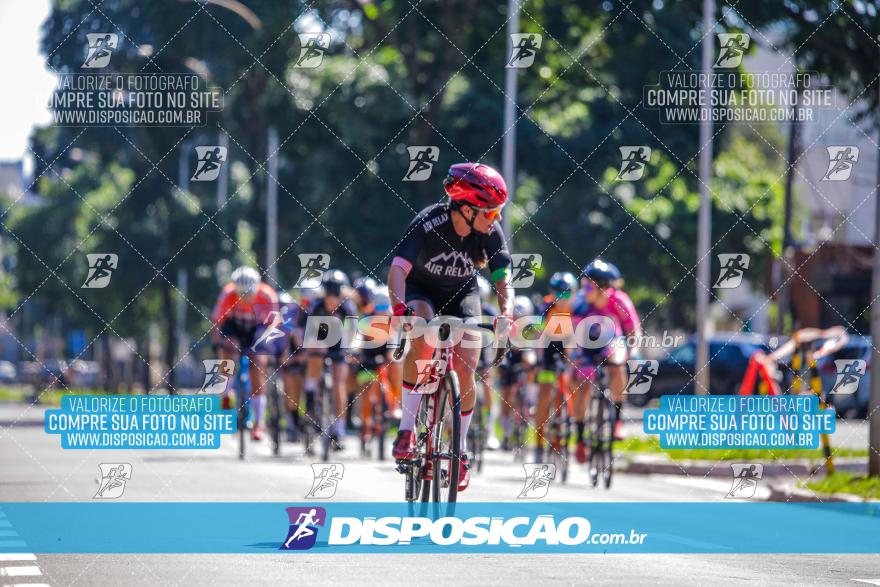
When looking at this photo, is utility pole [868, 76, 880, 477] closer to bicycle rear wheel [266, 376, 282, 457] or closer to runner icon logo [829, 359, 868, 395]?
runner icon logo [829, 359, 868, 395]

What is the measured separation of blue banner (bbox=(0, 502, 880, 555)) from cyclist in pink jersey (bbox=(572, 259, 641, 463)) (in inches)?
95.6

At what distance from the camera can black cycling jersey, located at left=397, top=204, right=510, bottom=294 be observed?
33.3 ft

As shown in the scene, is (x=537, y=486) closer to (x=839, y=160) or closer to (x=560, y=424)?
(x=560, y=424)

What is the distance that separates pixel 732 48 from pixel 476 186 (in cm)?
1481

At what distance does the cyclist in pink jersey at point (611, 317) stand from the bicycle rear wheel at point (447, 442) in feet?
17.8

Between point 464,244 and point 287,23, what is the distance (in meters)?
23.1

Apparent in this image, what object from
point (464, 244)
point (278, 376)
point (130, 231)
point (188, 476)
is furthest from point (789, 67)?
point (464, 244)

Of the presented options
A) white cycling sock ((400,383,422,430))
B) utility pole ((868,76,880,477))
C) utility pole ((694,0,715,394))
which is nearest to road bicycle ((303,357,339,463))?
utility pole ((868,76,880,477))

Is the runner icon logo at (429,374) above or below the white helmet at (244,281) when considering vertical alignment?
below

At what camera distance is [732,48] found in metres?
23.9

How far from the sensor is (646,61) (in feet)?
113

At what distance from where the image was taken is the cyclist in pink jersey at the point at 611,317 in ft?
50.6

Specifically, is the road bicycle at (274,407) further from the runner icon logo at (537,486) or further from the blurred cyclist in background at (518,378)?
the runner icon logo at (537,486)

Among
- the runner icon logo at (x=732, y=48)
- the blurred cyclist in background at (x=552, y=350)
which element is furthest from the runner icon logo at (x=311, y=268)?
the runner icon logo at (x=732, y=48)
